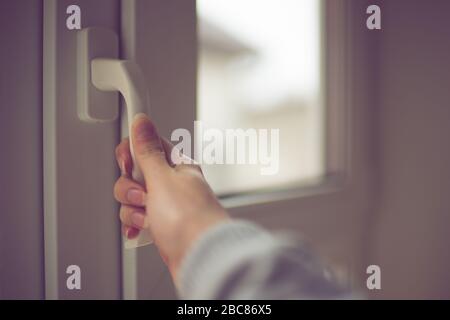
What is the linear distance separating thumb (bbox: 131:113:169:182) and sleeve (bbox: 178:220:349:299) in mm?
112

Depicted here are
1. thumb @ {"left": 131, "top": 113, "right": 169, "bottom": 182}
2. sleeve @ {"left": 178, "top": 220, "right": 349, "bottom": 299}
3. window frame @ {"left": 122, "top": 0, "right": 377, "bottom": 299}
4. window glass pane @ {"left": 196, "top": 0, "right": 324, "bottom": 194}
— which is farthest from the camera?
window frame @ {"left": 122, "top": 0, "right": 377, "bottom": 299}

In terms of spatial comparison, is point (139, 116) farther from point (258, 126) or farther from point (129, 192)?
point (258, 126)

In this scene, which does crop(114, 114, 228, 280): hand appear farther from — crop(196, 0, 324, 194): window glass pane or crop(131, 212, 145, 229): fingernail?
crop(196, 0, 324, 194): window glass pane

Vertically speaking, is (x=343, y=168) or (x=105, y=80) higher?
(x=105, y=80)

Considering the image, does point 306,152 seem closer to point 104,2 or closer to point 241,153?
point 241,153

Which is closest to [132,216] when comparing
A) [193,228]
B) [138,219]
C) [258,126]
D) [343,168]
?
[138,219]

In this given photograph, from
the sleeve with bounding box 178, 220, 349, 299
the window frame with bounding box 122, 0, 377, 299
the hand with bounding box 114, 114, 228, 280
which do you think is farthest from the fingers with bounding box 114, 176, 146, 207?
the window frame with bounding box 122, 0, 377, 299

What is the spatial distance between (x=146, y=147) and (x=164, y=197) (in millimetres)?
49

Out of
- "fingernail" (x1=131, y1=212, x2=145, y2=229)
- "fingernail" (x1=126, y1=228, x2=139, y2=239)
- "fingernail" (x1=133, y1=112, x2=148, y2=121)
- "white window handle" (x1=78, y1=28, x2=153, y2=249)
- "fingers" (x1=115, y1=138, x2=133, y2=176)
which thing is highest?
"white window handle" (x1=78, y1=28, x2=153, y2=249)

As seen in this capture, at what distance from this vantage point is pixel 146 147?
36cm

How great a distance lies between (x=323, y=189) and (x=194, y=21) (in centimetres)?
41

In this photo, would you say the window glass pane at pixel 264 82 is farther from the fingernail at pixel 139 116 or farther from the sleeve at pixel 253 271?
the sleeve at pixel 253 271

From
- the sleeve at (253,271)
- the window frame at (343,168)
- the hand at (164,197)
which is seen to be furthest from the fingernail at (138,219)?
the window frame at (343,168)

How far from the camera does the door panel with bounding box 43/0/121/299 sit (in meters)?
0.38
